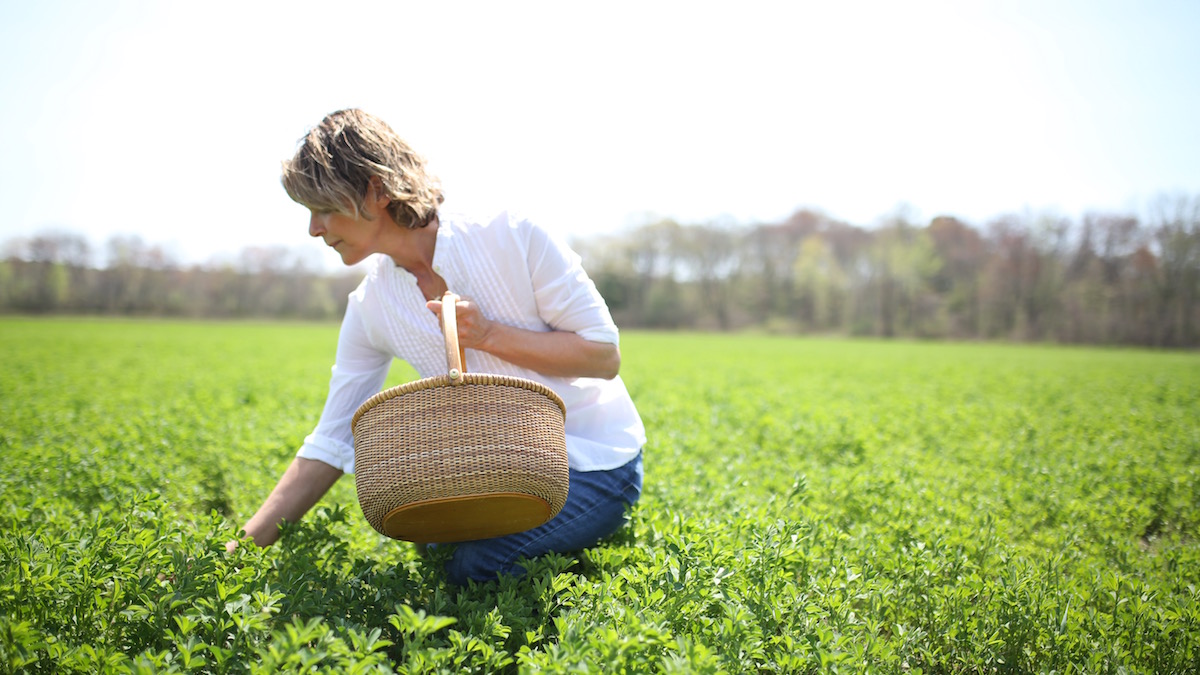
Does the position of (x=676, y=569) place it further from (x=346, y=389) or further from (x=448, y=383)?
(x=346, y=389)

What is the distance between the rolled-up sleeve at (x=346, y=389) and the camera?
2.60 metres

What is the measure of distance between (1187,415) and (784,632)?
9775mm

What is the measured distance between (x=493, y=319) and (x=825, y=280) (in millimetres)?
76863

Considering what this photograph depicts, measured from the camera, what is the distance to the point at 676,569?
2.20m

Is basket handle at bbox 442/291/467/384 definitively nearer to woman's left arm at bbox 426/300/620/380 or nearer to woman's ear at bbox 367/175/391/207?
woman's left arm at bbox 426/300/620/380

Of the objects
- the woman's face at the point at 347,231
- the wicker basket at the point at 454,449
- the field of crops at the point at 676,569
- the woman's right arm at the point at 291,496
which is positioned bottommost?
the field of crops at the point at 676,569

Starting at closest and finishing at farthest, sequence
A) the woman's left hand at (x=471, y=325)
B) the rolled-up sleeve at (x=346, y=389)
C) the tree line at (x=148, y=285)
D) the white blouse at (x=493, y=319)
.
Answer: the woman's left hand at (x=471, y=325)
the white blouse at (x=493, y=319)
the rolled-up sleeve at (x=346, y=389)
the tree line at (x=148, y=285)

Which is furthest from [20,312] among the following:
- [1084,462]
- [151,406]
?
[1084,462]

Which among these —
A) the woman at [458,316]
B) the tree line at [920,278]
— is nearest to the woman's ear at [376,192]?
the woman at [458,316]

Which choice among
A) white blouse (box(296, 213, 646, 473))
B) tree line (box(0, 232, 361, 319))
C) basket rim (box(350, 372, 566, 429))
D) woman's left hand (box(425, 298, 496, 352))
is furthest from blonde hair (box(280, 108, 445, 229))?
tree line (box(0, 232, 361, 319))

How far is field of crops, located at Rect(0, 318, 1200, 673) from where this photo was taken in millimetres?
1858

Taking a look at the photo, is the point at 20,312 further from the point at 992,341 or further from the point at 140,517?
the point at 992,341

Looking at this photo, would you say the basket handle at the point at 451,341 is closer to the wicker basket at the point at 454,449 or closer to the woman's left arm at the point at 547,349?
the wicker basket at the point at 454,449

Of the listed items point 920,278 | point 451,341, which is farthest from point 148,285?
point 451,341
